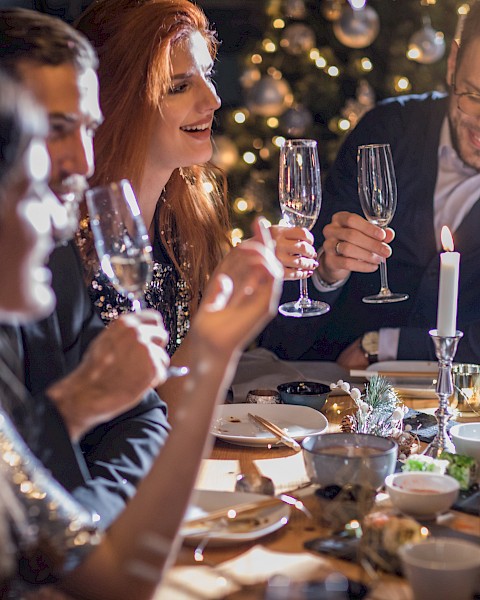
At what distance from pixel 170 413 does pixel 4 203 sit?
1.18m

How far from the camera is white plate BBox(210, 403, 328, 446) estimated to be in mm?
1736

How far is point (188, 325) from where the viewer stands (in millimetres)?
2477

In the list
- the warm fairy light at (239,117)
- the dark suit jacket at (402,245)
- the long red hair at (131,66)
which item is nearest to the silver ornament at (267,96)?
the warm fairy light at (239,117)

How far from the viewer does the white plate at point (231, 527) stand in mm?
1207

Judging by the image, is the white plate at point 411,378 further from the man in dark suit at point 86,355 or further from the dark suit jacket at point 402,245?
the man in dark suit at point 86,355

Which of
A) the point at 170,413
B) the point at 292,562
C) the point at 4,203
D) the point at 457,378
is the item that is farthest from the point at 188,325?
the point at 4,203

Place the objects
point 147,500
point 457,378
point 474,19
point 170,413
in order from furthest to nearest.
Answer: point 474,19 < point 170,413 < point 457,378 < point 147,500

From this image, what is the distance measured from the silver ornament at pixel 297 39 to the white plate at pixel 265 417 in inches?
134

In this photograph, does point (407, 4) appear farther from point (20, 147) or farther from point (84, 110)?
point (20, 147)

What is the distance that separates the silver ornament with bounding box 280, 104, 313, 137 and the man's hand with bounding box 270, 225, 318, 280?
10.2ft

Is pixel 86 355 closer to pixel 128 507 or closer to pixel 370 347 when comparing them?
pixel 128 507

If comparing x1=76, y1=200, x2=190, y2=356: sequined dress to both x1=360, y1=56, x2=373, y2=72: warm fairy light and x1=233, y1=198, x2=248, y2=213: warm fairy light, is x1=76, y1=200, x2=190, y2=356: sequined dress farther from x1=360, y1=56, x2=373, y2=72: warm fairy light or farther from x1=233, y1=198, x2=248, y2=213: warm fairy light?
x1=360, y1=56, x2=373, y2=72: warm fairy light

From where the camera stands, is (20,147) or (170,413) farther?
(170,413)

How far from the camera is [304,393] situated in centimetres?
199
